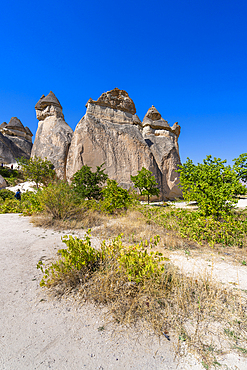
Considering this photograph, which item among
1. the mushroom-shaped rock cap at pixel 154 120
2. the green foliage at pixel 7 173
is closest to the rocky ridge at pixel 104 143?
the mushroom-shaped rock cap at pixel 154 120

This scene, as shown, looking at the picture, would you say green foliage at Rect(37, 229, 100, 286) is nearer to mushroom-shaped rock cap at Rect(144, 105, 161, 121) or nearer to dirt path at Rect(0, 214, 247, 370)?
dirt path at Rect(0, 214, 247, 370)

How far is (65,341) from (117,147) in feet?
58.3

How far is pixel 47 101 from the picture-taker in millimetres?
20406

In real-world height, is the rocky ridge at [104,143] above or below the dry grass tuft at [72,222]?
above

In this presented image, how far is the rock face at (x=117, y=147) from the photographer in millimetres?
17234

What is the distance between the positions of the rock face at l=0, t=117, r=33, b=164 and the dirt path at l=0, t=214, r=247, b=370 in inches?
1187

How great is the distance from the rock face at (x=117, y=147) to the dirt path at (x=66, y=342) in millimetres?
14617

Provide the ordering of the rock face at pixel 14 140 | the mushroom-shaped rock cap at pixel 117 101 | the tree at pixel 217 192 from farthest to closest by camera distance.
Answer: the rock face at pixel 14 140, the mushroom-shaped rock cap at pixel 117 101, the tree at pixel 217 192

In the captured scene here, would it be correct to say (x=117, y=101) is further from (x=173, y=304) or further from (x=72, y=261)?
(x=173, y=304)

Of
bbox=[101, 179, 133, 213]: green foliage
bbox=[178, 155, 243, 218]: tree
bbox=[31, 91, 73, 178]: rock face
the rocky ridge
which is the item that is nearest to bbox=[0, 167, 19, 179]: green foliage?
bbox=[31, 91, 73, 178]: rock face

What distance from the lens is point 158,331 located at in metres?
1.53

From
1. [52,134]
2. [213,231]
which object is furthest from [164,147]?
[213,231]

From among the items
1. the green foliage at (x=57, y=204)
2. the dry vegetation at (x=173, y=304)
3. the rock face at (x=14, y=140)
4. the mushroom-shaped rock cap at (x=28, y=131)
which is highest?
the mushroom-shaped rock cap at (x=28, y=131)

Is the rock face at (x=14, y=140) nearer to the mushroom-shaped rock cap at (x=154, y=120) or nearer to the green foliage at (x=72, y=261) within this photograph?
the mushroom-shaped rock cap at (x=154, y=120)
